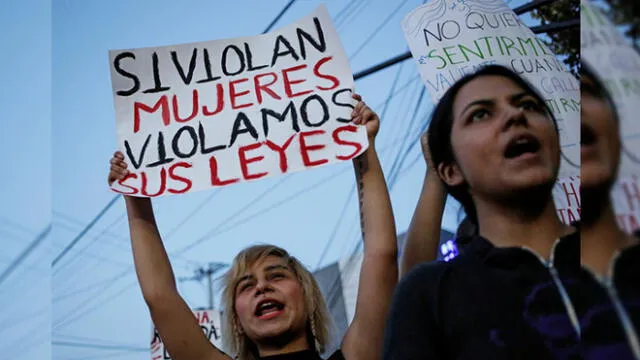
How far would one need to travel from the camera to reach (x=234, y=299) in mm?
1703

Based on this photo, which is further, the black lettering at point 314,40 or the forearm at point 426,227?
the black lettering at point 314,40

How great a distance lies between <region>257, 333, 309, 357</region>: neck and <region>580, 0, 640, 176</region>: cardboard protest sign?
1.15m

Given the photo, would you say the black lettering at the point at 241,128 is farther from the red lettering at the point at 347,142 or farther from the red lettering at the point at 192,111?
the red lettering at the point at 347,142

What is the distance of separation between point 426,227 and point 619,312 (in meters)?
0.91

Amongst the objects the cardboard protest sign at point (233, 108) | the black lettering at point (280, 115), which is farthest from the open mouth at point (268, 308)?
the black lettering at point (280, 115)

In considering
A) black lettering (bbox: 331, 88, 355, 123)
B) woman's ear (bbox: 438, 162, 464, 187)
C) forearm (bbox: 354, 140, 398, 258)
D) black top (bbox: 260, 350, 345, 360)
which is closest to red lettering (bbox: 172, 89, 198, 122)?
black lettering (bbox: 331, 88, 355, 123)

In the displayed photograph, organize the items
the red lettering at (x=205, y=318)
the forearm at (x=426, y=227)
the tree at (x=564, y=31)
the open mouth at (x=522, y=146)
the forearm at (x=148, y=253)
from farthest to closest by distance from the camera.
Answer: the red lettering at (x=205, y=318) → the tree at (x=564, y=31) → the forearm at (x=148, y=253) → the forearm at (x=426, y=227) → the open mouth at (x=522, y=146)

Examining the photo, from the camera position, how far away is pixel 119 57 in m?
1.82

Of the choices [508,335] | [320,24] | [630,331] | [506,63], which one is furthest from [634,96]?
[320,24]

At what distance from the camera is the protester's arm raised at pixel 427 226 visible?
1.39m

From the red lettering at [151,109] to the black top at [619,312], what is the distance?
4.38 ft

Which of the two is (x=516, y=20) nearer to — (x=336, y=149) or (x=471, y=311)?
(x=336, y=149)

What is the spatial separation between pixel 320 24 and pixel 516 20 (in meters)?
0.47

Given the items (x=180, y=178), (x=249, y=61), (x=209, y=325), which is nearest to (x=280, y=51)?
(x=249, y=61)
